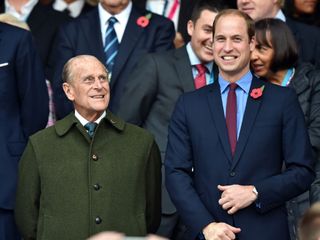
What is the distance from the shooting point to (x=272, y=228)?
23.9 ft

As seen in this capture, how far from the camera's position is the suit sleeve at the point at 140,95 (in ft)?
27.8

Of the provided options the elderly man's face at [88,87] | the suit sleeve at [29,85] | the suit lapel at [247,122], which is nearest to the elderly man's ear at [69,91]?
the elderly man's face at [88,87]

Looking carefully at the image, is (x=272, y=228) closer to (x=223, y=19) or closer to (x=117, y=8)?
(x=223, y=19)

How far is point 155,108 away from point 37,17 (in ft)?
6.99

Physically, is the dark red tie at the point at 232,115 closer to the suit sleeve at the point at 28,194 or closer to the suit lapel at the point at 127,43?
the suit sleeve at the point at 28,194

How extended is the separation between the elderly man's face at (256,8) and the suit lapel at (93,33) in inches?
45.7

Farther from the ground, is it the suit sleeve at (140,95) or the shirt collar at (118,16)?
the shirt collar at (118,16)

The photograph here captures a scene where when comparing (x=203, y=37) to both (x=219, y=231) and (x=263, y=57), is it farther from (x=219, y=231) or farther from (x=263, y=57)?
(x=219, y=231)

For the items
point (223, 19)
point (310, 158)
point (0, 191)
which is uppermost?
point (223, 19)

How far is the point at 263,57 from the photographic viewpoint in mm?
8555

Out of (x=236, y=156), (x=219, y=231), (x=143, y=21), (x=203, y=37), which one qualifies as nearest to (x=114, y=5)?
(x=143, y=21)

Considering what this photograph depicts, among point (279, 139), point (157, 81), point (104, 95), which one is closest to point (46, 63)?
point (157, 81)

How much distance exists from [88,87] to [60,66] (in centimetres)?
181

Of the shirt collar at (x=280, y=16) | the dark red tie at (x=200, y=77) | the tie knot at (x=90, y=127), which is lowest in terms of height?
the dark red tie at (x=200, y=77)
